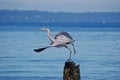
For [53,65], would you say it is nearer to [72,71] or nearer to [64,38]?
[64,38]

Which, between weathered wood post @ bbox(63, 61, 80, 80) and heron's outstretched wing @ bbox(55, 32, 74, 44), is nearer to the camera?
weathered wood post @ bbox(63, 61, 80, 80)

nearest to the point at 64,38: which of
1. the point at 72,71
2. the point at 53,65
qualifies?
the point at 72,71

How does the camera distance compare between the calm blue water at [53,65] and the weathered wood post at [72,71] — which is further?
the calm blue water at [53,65]

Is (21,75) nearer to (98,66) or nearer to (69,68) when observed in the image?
(98,66)

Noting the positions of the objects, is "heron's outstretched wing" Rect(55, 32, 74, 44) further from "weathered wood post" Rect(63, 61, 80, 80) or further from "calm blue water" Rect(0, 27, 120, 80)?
"calm blue water" Rect(0, 27, 120, 80)

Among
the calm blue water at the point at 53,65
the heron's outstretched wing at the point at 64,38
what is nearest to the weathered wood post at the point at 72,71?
the heron's outstretched wing at the point at 64,38

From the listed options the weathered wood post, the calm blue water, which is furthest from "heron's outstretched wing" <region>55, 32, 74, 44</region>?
the calm blue water

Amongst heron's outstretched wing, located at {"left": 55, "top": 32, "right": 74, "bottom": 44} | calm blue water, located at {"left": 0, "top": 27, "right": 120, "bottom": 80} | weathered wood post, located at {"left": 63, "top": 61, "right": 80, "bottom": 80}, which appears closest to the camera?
weathered wood post, located at {"left": 63, "top": 61, "right": 80, "bottom": 80}

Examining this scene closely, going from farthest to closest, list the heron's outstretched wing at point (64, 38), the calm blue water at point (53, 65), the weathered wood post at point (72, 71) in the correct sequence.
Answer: the calm blue water at point (53, 65) < the heron's outstretched wing at point (64, 38) < the weathered wood post at point (72, 71)

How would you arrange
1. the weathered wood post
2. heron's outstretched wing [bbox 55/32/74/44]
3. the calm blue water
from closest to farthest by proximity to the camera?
the weathered wood post < heron's outstretched wing [bbox 55/32/74/44] < the calm blue water

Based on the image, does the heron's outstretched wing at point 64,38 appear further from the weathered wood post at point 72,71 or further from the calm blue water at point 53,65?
the calm blue water at point 53,65

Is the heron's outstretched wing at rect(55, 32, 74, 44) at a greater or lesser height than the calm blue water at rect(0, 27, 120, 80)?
lesser

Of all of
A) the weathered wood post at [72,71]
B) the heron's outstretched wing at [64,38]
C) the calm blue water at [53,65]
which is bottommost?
the weathered wood post at [72,71]

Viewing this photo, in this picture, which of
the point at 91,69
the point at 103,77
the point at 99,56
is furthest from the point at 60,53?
the point at 103,77
